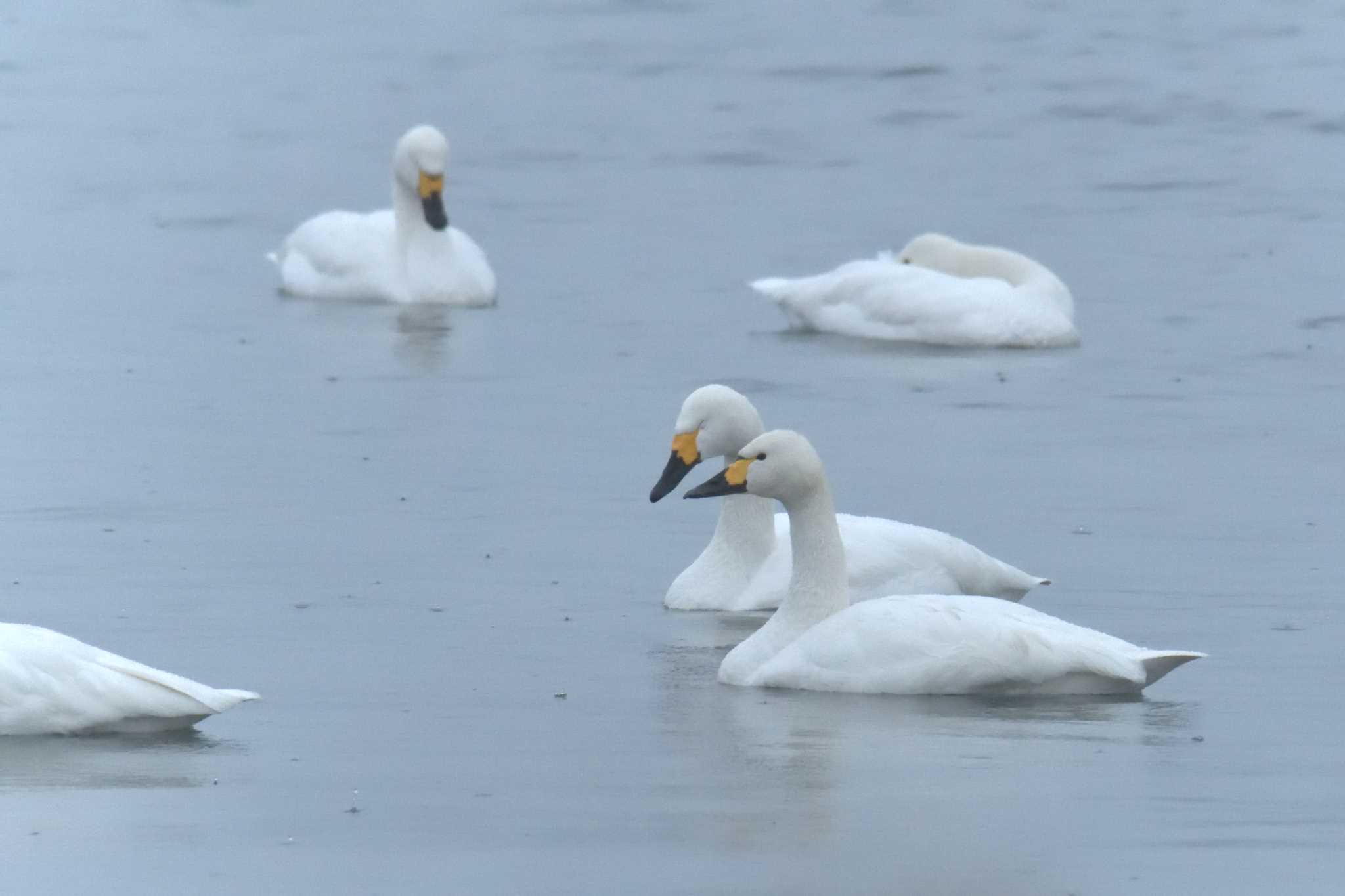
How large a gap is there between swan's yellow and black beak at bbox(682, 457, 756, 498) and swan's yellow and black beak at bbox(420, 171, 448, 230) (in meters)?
9.70

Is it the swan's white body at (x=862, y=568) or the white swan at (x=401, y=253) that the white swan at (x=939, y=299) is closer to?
the white swan at (x=401, y=253)

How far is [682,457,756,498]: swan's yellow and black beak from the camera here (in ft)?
32.2

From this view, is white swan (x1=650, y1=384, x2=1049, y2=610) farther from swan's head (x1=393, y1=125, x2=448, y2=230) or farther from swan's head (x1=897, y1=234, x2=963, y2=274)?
swan's head (x1=393, y1=125, x2=448, y2=230)

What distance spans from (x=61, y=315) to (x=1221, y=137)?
468 inches

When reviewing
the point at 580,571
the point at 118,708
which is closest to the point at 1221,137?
the point at 580,571

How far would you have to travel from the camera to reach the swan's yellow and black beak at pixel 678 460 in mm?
10969

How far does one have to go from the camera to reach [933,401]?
15047 mm

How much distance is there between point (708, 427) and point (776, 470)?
1.30 meters

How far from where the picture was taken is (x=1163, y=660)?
919 centimetres

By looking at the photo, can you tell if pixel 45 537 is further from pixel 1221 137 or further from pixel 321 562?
pixel 1221 137

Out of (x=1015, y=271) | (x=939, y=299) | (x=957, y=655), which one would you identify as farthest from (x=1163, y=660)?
(x=1015, y=271)

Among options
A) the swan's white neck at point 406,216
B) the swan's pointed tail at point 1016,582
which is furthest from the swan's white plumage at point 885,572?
the swan's white neck at point 406,216

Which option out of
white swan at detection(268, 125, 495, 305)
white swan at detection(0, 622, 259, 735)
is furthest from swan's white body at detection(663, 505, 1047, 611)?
white swan at detection(268, 125, 495, 305)

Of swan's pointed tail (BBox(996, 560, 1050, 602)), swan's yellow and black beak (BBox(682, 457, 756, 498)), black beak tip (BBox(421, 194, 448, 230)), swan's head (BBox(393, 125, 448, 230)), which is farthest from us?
swan's head (BBox(393, 125, 448, 230))
